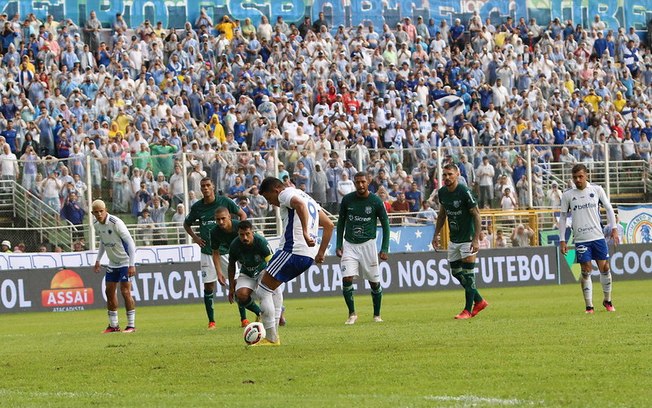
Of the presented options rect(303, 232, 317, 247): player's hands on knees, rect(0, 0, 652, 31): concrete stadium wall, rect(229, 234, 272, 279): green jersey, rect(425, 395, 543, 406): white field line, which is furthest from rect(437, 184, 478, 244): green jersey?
rect(0, 0, 652, 31): concrete stadium wall

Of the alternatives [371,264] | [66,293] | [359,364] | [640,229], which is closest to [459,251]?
[371,264]

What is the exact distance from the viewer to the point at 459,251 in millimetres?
19906

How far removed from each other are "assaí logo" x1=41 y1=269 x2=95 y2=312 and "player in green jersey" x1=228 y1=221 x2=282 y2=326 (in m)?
14.2

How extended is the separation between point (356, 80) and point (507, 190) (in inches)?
328

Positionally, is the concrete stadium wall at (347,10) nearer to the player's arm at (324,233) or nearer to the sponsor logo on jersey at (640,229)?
the sponsor logo on jersey at (640,229)

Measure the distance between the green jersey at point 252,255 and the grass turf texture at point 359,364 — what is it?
0.96 metres

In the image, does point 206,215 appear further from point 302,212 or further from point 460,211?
point 302,212

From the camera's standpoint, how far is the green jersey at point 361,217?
20016mm

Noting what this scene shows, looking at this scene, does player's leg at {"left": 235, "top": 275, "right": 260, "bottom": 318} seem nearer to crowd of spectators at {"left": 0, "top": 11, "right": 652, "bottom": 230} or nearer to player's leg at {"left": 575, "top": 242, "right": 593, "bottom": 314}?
player's leg at {"left": 575, "top": 242, "right": 593, "bottom": 314}

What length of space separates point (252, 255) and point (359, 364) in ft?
12.7

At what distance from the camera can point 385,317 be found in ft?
71.1

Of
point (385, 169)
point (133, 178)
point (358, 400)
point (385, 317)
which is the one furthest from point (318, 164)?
point (358, 400)

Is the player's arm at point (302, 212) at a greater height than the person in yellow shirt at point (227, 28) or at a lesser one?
lesser

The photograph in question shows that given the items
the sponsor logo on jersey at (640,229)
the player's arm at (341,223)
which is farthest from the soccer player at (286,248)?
the sponsor logo on jersey at (640,229)
